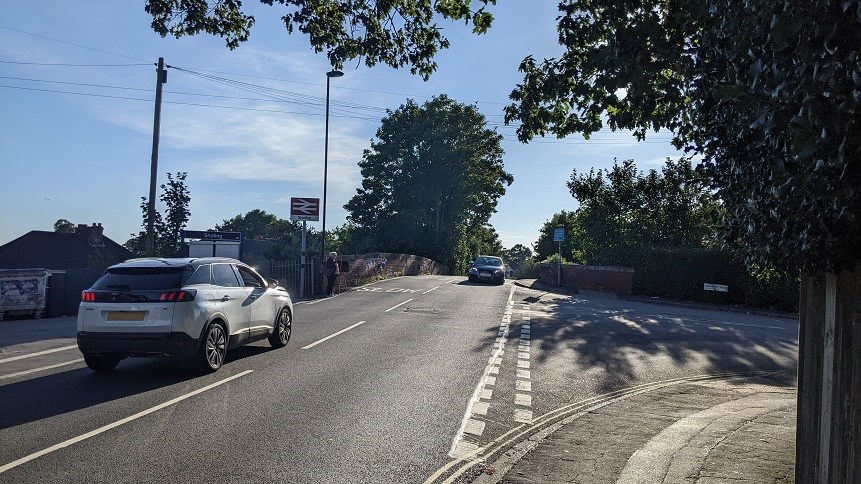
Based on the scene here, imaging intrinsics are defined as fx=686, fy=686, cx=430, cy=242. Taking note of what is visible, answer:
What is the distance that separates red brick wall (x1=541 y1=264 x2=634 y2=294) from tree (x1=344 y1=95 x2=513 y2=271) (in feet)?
72.3

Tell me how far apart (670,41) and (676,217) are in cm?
2778

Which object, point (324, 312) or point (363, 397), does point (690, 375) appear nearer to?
point (363, 397)

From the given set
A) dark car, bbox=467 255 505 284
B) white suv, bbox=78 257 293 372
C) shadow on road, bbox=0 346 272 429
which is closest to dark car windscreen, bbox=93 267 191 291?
white suv, bbox=78 257 293 372

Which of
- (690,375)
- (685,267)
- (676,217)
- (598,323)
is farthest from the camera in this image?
(676,217)

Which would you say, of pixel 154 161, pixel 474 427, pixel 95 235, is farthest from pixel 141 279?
pixel 95 235

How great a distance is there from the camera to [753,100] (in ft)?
12.7

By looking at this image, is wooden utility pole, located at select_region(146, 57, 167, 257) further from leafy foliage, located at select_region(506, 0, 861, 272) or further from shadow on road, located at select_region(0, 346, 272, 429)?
leafy foliage, located at select_region(506, 0, 861, 272)

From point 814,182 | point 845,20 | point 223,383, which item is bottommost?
point 223,383

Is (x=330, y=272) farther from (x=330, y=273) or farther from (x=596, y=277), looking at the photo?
(x=596, y=277)

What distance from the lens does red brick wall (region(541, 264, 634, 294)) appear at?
33375 millimetres

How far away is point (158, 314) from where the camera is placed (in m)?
9.48

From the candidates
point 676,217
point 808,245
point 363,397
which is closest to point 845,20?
point 808,245

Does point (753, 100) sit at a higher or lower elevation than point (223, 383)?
higher

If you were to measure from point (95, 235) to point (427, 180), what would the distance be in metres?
28.1
